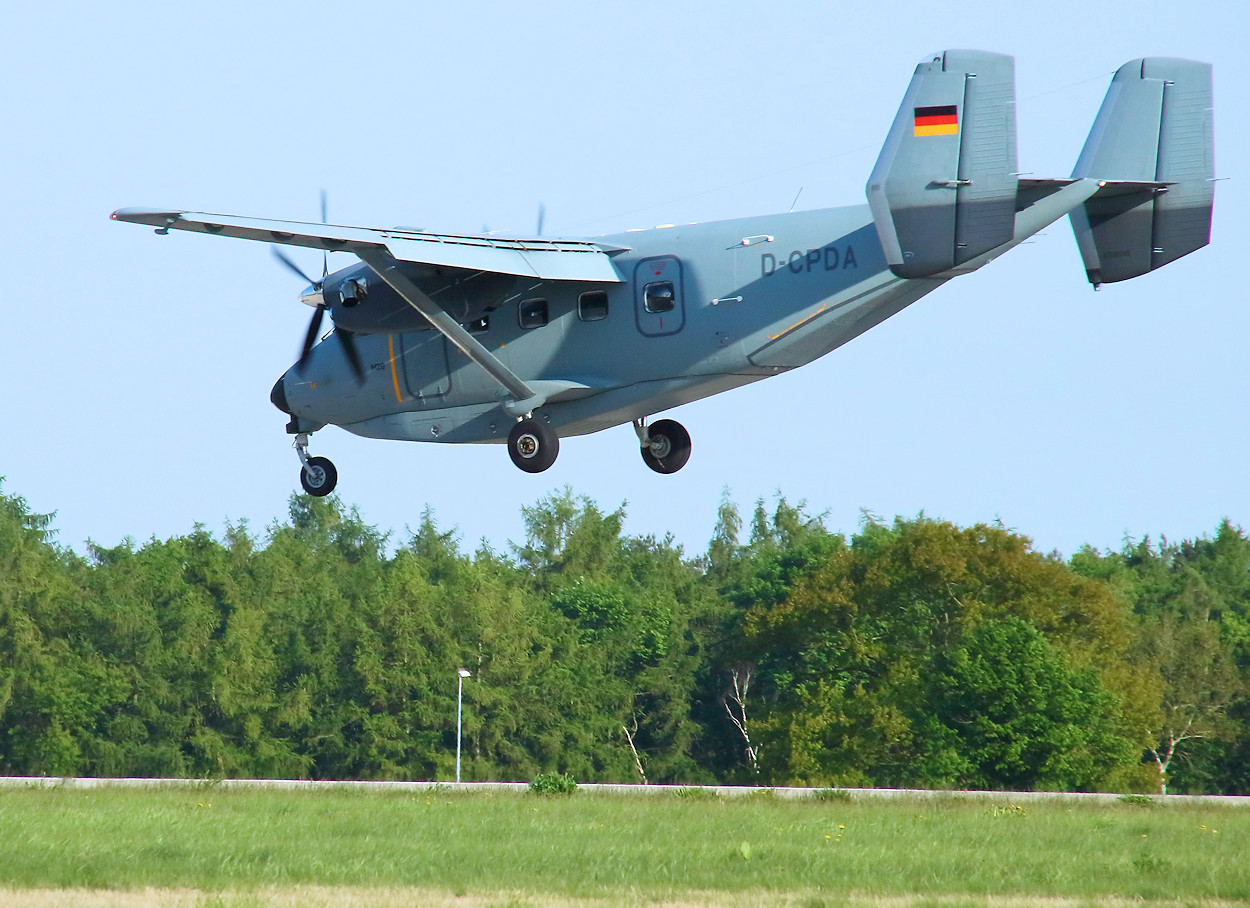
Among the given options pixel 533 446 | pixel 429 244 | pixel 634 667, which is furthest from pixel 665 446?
pixel 634 667

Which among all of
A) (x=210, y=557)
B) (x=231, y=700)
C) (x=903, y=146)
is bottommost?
(x=231, y=700)

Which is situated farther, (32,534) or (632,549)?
(632,549)

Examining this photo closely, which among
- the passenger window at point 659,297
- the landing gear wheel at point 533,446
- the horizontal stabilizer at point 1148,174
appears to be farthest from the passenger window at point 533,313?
the horizontal stabilizer at point 1148,174

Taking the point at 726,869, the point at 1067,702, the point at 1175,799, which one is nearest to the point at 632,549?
the point at 1067,702

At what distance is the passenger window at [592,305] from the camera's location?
1182 inches

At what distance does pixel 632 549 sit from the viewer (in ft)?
446

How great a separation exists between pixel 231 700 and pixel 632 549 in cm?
4466

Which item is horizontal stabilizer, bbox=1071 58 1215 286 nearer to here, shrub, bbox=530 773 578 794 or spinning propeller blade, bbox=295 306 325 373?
spinning propeller blade, bbox=295 306 325 373

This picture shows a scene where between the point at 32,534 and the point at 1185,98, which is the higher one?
the point at 1185,98

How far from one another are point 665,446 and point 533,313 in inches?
154

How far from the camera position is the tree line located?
7425 cm

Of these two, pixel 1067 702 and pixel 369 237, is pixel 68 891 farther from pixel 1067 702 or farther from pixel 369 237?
pixel 1067 702

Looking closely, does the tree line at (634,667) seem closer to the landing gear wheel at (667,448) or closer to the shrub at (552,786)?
the shrub at (552,786)

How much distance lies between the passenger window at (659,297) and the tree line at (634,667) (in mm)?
46118
